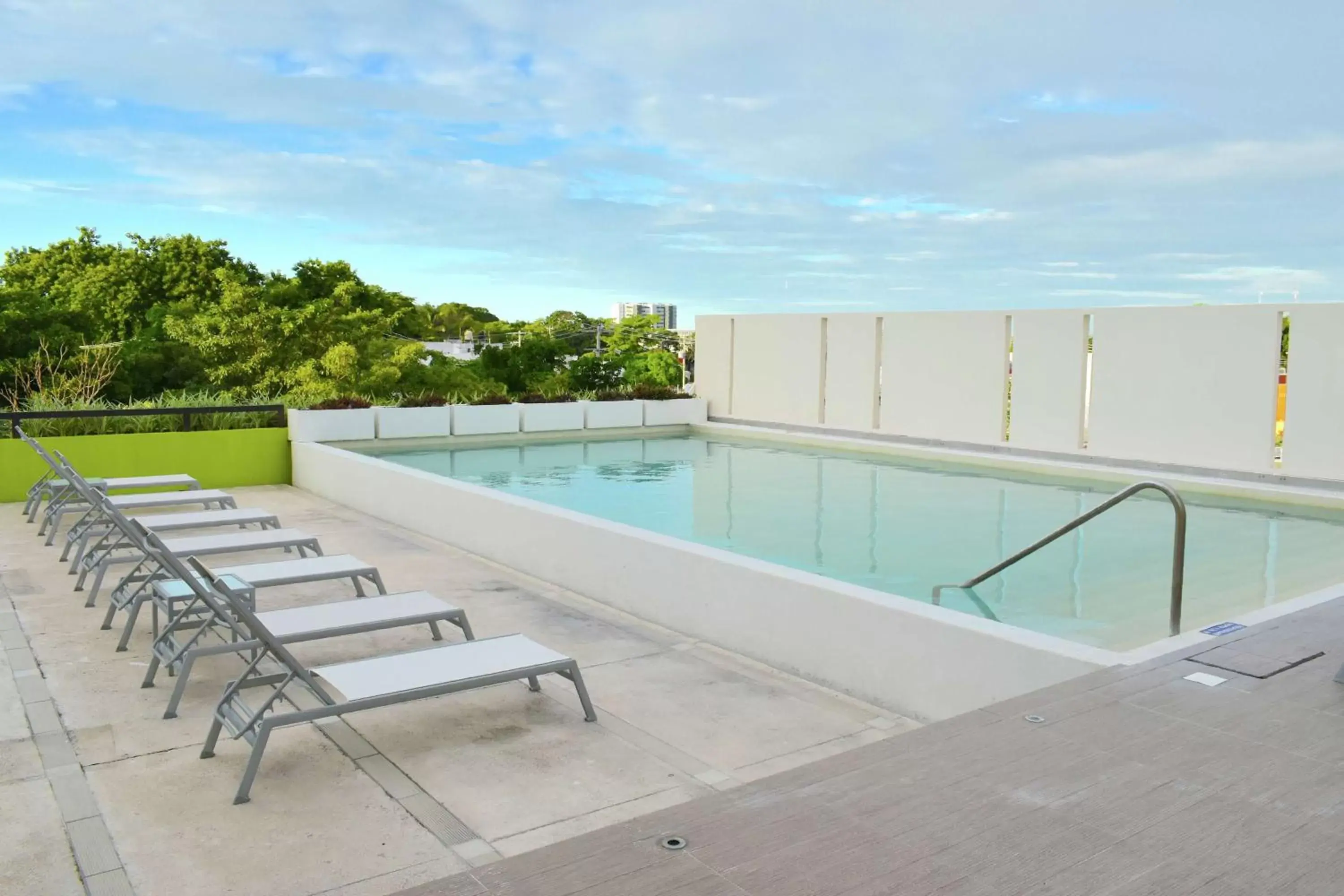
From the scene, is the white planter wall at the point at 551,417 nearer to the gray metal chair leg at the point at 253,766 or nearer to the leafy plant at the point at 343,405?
the leafy plant at the point at 343,405

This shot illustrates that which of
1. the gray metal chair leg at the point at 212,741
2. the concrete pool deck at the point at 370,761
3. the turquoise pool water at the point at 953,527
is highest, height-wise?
the turquoise pool water at the point at 953,527

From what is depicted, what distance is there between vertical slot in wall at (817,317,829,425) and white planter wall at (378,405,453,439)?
16.8 ft

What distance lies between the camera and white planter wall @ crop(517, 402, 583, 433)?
14.5 meters

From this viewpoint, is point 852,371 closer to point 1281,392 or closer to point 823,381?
point 823,381

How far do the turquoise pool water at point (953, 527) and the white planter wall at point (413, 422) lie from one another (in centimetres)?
28

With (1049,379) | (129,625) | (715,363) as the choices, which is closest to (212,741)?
(129,625)

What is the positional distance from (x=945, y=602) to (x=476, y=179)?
31877mm

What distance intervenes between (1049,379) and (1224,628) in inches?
335

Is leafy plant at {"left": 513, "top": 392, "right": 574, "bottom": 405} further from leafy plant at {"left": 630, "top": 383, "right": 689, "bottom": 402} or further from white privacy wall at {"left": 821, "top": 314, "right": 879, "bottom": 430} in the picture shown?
white privacy wall at {"left": 821, "top": 314, "right": 879, "bottom": 430}

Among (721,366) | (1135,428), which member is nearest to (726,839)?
(1135,428)

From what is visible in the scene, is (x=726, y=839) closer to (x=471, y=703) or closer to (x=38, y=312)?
(x=471, y=703)

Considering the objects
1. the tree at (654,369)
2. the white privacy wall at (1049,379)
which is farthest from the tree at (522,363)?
the white privacy wall at (1049,379)

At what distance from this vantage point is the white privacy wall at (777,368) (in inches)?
594

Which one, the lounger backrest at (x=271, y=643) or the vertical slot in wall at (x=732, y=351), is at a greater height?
the vertical slot in wall at (x=732, y=351)
